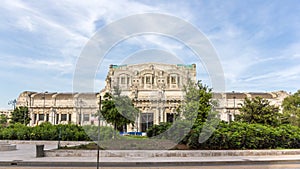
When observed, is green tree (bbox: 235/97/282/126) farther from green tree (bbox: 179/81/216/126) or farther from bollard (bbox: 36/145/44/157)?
bollard (bbox: 36/145/44/157)

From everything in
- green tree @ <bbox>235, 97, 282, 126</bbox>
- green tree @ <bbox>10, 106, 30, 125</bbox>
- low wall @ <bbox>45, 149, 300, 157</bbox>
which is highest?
green tree @ <bbox>235, 97, 282, 126</bbox>

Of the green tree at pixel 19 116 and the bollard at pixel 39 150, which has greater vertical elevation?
the bollard at pixel 39 150

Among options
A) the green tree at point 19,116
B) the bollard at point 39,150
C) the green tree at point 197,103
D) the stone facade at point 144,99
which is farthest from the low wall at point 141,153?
the green tree at point 19,116

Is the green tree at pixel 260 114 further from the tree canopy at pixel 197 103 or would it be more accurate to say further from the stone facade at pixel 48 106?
the stone facade at pixel 48 106

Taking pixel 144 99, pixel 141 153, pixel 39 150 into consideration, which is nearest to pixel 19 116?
pixel 144 99

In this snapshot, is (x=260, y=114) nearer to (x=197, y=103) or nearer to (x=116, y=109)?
(x=197, y=103)

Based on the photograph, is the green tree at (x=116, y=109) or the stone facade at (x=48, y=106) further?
the stone facade at (x=48, y=106)

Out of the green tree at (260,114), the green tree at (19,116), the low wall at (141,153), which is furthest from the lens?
the green tree at (19,116)

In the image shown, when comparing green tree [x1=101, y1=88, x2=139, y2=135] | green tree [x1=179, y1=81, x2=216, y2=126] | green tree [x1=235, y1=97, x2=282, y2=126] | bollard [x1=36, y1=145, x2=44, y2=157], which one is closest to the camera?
bollard [x1=36, y1=145, x2=44, y2=157]

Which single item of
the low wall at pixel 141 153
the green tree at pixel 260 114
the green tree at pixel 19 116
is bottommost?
the green tree at pixel 19 116

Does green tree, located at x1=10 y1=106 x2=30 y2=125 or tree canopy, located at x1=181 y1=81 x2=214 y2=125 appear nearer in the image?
tree canopy, located at x1=181 y1=81 x2=214 y2=125

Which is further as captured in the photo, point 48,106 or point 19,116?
point 48,106

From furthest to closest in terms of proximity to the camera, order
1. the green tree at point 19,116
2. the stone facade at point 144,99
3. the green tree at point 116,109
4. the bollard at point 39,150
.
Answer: the green tree at point 19,116 < the stone facade at point 144,99 < the green tree at point 116,109 < the bollard at point 39,150

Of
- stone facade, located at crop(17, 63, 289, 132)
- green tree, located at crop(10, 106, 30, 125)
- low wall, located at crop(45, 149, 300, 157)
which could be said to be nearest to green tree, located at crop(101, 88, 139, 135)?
stone facade, located at crop(17, 63, 289, 132)
